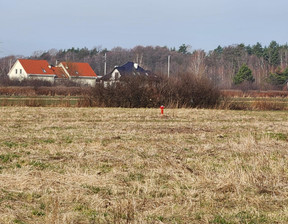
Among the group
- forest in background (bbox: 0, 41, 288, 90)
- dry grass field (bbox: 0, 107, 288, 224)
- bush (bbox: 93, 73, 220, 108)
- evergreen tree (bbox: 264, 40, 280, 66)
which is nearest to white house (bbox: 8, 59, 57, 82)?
forest in background (bbox: 0, 41, 288, 90)

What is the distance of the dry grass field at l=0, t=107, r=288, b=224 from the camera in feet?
21.4

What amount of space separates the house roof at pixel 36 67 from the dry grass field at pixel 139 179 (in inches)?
3036

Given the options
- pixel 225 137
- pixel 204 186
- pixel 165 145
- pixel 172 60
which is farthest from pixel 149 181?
pixel 172 60

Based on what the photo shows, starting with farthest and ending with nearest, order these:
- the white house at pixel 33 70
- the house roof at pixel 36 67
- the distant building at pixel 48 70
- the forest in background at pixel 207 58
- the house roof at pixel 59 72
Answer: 1. the forest in background at pixel 207 58
2. the house roof at pixel 59 72
3. the house roof at pixel 36 67
4. the distant building at pixel 48 70
5. the white house at pixel 33 70

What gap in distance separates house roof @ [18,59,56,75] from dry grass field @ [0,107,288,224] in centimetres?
7711

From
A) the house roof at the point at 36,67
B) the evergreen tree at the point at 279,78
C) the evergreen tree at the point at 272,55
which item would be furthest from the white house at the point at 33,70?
the evergreen tree at the point at 272,55

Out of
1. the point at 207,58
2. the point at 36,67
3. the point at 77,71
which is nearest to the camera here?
the point at 36,67

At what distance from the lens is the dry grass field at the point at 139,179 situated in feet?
21.4

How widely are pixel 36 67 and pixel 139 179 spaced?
86.3 metres

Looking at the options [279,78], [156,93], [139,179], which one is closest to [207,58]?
[279,78]

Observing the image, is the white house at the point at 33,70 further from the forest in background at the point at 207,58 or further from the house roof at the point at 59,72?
the forest in background at the point at 207,58

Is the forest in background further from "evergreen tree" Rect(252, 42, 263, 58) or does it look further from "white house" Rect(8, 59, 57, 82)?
"white house" Rect(8, 59, 57, 82)

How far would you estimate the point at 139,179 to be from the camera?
8773mm

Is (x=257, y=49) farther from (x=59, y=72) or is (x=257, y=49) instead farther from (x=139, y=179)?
(x=139, y=179)
